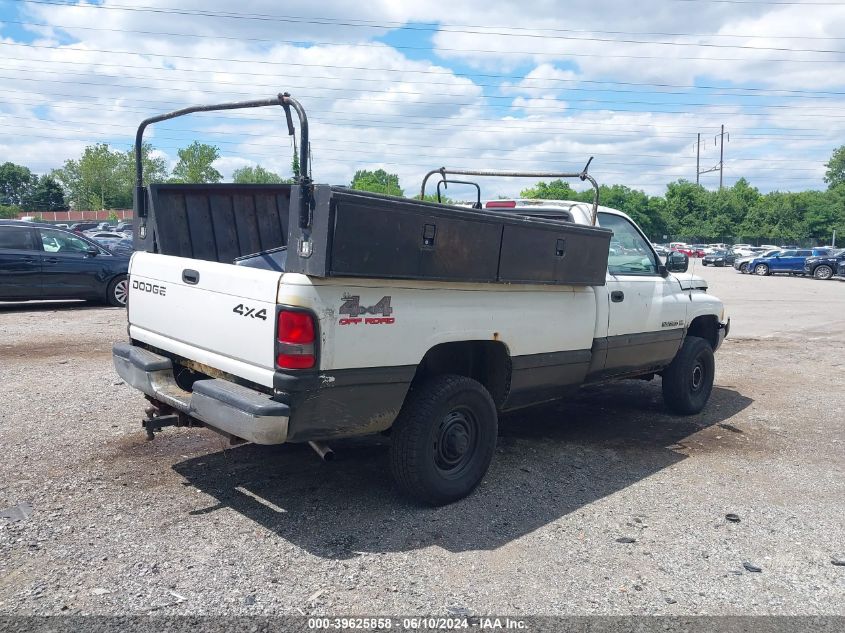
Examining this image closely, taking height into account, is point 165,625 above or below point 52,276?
below

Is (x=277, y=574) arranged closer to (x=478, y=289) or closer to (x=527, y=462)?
(x=478, y=289)

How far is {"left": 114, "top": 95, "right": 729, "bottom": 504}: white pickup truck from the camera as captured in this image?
3723mm

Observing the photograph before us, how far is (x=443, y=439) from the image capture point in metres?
4.49

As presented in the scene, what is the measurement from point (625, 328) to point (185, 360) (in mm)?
3392

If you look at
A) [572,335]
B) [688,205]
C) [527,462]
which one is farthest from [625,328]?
[688,205]

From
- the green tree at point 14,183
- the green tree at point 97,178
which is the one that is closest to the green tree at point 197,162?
the green tree at point 97,178

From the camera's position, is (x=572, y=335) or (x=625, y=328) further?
(x=625, y=328)

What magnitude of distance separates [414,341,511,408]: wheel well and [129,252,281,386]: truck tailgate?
117 cm

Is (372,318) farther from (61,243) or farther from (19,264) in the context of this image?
(61,243)

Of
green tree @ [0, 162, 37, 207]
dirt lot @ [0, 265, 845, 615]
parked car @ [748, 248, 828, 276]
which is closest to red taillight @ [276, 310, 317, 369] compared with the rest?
dirt lot @ [0, 265, 845, 615]

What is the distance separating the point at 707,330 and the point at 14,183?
474 feet

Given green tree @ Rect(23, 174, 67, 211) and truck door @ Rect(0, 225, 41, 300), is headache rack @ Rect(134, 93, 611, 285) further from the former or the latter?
green tree @ Rect(23, 174, 67, 211)

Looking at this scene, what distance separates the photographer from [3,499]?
440cm

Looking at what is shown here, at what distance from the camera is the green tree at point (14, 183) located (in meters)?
128
